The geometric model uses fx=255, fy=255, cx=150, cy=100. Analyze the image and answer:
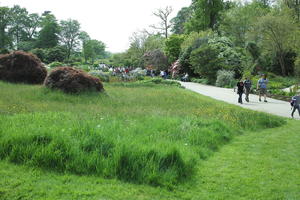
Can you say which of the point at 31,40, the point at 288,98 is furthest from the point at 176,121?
the point at 31,40

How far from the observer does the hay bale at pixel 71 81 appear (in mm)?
13102

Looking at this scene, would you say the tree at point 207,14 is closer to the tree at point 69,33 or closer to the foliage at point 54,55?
the foliage at point 54,55

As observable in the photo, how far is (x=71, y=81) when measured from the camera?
1323cm

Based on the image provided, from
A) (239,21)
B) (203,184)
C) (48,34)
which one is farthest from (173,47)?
(48,34)

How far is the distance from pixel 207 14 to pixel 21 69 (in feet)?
128

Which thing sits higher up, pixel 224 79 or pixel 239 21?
pixel 239 21

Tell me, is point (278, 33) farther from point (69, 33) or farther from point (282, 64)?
point (69, 33)

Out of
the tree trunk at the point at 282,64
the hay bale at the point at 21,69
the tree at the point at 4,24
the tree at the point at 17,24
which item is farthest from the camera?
the tree at the point at 17,24

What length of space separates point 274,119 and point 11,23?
79.9 meters

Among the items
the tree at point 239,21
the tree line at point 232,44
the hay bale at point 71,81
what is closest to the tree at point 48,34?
the tree line at point 232,44

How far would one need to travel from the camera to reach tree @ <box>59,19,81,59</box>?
248 feet

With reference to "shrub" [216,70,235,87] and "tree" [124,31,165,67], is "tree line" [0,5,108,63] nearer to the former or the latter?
"tree" [124,31,165,67]

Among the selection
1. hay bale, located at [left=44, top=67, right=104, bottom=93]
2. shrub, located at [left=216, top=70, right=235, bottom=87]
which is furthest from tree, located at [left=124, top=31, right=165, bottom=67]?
hay bale, located at [left=44, top=67, right=104, bottom=93]

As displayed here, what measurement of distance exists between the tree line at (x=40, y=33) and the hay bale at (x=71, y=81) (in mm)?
53936
